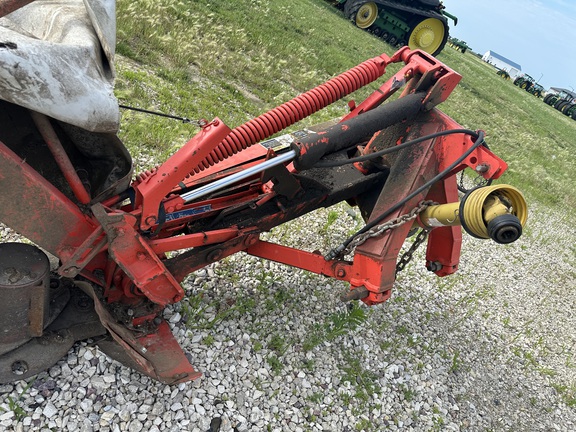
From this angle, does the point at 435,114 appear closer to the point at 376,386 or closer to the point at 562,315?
the point at 376,386

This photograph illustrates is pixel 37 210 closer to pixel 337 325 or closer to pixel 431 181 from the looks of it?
pixel 431 181

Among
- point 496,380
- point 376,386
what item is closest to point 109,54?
point 376,386

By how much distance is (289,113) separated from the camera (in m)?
3.78

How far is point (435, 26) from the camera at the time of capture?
2205 cm

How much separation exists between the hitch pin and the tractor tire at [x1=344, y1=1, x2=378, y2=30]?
19.8 m

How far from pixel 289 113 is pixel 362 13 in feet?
64.9

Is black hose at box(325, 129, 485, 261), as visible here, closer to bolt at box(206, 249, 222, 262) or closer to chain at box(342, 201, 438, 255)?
chain at box(342, 201, 438, 255)

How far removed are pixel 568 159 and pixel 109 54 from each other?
2197 centimetres

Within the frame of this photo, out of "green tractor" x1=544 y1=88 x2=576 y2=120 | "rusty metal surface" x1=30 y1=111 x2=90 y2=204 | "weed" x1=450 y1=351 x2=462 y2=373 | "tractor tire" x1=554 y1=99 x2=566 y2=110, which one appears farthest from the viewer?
"tractor tire" x1=554 y1=99 x2=566 y2=110

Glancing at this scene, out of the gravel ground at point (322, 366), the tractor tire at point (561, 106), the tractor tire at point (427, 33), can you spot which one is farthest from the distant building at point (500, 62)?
the gravel ground at point (322, 366)

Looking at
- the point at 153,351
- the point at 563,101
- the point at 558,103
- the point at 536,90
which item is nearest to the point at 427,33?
the point at 153,351

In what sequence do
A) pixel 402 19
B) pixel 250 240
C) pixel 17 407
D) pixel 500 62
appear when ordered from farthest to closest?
pixel 500 62 → pixel 402 19 → pixel 250 240 → pixel 17 407

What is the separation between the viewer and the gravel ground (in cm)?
341

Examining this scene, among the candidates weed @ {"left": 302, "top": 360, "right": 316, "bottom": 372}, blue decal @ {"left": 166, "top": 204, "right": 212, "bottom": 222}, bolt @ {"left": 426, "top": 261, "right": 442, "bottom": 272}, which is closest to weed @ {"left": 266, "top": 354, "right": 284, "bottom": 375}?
weed @ {"left": 302, "top": 360, "right": 316, "bottom": 372}
